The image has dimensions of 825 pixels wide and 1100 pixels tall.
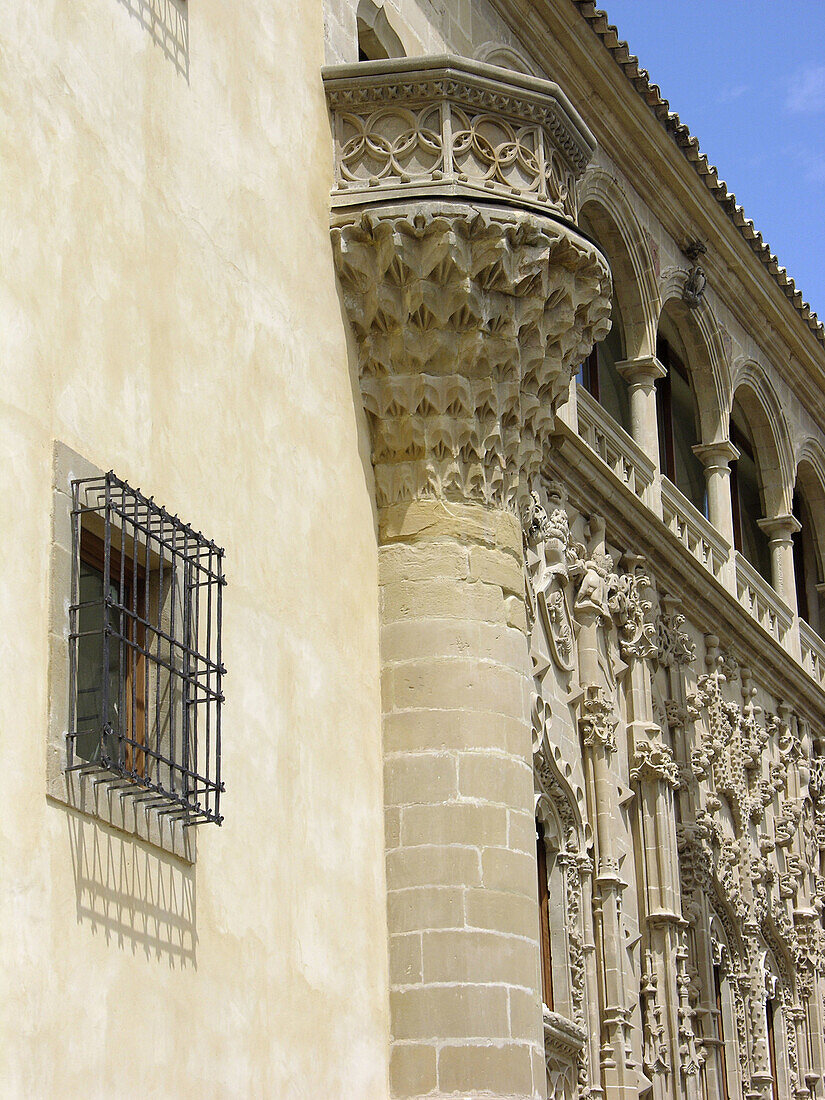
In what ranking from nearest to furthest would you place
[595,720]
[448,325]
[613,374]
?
[448,325], [595,720], [613,374]

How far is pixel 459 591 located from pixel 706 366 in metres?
8.20

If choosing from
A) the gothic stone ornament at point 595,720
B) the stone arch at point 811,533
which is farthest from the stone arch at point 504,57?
the stone arch at point 811,533

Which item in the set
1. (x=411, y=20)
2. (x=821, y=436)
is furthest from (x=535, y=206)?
(x=821, y=436)

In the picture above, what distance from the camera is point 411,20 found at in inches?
521

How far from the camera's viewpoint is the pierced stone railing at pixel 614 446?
1535cm

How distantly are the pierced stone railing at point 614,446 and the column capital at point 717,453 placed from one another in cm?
212

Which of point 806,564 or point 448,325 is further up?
point 806,564

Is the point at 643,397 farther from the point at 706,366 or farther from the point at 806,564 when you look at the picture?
the point at 806,564

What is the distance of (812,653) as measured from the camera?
67.8 feet

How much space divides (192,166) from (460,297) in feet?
6.25

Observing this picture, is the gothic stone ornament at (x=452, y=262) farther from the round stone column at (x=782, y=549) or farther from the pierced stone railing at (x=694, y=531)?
the round stone column at (x=782, y=549)

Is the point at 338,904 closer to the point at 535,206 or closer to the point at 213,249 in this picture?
the point at 213,249

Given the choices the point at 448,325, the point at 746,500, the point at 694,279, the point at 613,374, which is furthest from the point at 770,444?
the point at 448,325

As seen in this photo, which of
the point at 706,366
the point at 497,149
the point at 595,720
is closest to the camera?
the point at 497,149
